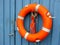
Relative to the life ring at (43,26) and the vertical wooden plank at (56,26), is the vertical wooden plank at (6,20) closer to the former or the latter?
the life ring at (43,26)

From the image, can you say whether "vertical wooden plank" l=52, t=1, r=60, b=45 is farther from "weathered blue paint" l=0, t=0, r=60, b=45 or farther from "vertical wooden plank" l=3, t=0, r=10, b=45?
"vertical wooden plank" l=3, t=0, r=10, b=45

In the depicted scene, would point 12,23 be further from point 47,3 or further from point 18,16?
point 47,3

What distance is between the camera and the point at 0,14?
9.15 feet

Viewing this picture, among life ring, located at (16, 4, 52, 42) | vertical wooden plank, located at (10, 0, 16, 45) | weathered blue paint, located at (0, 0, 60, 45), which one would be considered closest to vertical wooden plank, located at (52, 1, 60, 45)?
weathered blue paint, located at (0, 0, 60, 45)

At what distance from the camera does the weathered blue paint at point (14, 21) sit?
264 centimetres

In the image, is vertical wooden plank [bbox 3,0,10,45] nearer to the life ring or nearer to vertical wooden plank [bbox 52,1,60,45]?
the life ring

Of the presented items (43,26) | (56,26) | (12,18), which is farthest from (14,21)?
(56,26)

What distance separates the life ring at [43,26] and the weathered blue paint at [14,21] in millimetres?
87

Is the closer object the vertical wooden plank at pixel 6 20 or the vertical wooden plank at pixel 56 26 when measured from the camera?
the vertical wooden plank at pixel 56 26

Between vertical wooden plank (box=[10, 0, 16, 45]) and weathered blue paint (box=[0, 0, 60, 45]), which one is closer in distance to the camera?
weathered blue paint (box=[0, 0, 60, 45])

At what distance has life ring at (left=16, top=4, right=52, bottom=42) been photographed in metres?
2.55

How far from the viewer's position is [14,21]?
2773mm

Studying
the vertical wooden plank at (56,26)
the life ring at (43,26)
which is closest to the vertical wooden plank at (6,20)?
the life ring at (43,26)

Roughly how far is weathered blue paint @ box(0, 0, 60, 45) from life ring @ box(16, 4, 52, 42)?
87mm
